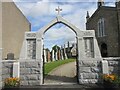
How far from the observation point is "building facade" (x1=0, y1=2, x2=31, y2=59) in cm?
1576

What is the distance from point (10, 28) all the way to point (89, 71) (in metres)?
9.16

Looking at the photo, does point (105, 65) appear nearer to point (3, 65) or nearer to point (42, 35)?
point (42, 35)

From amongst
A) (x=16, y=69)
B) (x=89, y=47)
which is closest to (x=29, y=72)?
(x=16, y=69)

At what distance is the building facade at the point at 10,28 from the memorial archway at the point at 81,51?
146 inches

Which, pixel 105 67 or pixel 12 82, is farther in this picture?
pixel 105 67

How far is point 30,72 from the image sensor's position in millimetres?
11477

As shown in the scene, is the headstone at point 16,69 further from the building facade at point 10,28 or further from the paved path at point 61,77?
the building facade at point 10,28

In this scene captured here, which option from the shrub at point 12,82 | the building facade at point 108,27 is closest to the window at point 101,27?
the building facade at point 108,27

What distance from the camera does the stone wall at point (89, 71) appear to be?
1140 centimetres

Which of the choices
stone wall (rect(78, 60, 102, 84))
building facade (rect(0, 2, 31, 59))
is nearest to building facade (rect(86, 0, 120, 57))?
building facade (rect(0, 2, 31, 59))

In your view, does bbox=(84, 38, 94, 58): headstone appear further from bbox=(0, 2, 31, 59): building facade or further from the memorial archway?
bbox=(0, 2, 31, 59): building facade

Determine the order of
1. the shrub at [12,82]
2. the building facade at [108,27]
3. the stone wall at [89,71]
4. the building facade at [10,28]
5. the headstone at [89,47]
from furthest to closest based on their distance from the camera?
1. the building facade at [108,27]
2. the building facade at [10,28]
3. the headstone at [89,47]
4. the stone wall at [89,71]
5. the shrub at [12,82]

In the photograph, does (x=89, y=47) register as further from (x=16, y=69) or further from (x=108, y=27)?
(x=108, y=27)

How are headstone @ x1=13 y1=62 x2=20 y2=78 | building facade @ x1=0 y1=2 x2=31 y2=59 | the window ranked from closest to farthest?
headstone @ x1=13 y1=62 x2=20 y2=78 → building facade @ x1=0 y1=2 x2=31 y2=59 → the window
